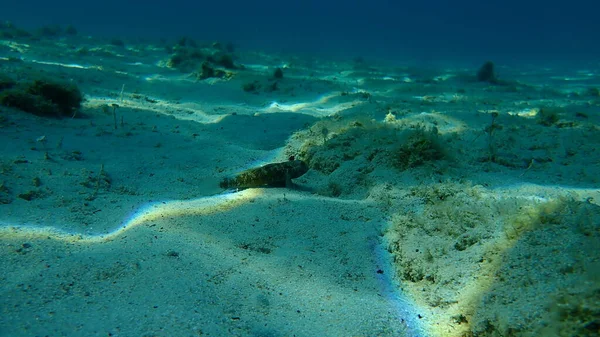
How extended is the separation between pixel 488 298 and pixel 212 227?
2.19 meters

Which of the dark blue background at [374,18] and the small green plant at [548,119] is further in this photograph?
the dark blue background at [374,18]

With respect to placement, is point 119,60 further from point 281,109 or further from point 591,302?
point 591,302

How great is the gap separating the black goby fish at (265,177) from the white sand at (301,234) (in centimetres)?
15

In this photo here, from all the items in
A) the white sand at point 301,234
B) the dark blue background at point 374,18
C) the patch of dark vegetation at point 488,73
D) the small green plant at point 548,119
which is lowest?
the white sand at point 301,234

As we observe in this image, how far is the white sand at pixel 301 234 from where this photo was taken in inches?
71.2

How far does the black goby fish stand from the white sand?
0.15m

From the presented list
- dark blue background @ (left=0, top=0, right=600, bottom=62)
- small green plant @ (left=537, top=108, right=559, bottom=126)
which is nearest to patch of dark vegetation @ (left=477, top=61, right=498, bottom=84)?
small green plant @ (left=537, top=108, right=559, bottom=126)

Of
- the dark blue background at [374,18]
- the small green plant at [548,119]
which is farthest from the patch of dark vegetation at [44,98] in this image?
the dark blue background at [374,18]

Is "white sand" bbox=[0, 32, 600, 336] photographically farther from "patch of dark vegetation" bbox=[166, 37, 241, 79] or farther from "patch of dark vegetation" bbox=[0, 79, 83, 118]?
"patch of dark vegetation" bbox=[166, 37, 241, 79]

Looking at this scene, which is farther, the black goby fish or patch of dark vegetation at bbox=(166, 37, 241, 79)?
patch of dark vegetation at bbox=(166, 37, 241, 79)

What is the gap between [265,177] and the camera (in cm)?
379

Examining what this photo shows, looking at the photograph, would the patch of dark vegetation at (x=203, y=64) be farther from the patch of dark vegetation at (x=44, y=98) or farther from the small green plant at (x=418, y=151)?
the small green plant at (x=418, y=151)

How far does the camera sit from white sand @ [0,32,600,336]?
1.81 metres

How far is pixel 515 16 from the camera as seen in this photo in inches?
3686
